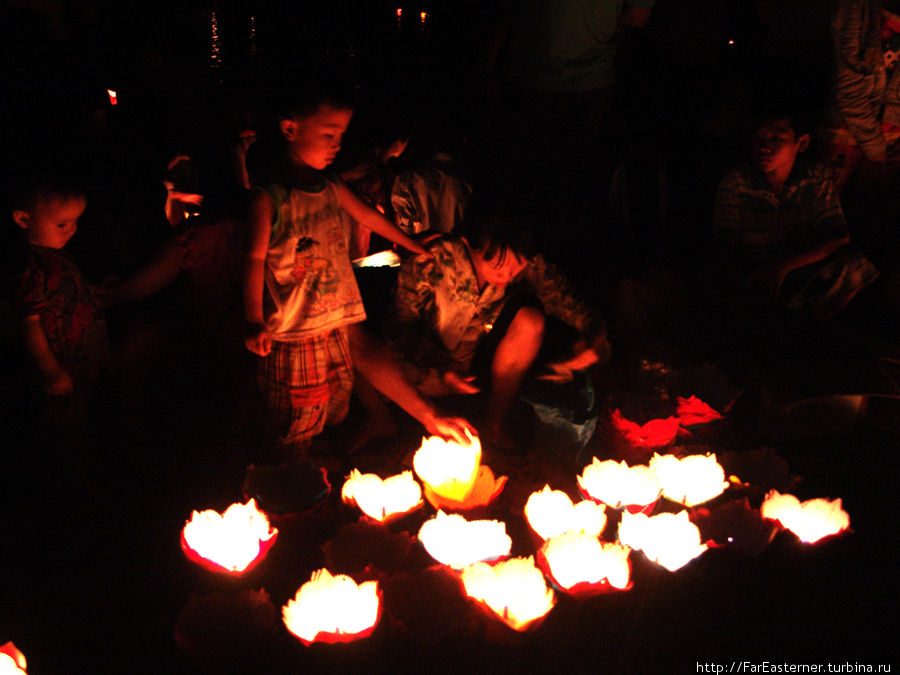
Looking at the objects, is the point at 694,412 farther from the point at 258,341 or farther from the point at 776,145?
the point at 258,341

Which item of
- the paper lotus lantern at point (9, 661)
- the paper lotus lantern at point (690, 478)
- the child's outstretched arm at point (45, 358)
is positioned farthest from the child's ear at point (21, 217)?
the paper lotus lantern at point (690, 478)

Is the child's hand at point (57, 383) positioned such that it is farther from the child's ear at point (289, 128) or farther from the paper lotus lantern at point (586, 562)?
the paper lotus lantern at point (586, 562)

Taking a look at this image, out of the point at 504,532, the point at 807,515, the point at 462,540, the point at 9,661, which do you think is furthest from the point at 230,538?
the point at 807,515

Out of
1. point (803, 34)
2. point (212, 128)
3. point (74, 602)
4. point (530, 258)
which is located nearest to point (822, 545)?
point (530, 258)

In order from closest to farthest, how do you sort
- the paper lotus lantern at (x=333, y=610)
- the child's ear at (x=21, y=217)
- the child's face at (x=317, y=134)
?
1. the paper lotus lantern at (x=333, y=610)
2. the child's ear at (x=21, y=217)
3. the child's face at (x=317, y=134)

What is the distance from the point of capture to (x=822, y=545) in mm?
2291

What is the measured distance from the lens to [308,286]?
261 cm

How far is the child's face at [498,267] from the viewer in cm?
290

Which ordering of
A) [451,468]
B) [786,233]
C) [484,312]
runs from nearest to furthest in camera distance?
[451,468]
[484,312]
[786,233]

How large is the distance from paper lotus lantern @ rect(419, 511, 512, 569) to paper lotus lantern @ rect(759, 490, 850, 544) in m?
1.04

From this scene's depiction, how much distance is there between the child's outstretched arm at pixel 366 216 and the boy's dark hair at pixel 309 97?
37 centimetres

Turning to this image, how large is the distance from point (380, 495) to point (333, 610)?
55cm

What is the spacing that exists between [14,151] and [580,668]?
342 cm

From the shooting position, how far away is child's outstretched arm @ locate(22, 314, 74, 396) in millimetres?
2297
